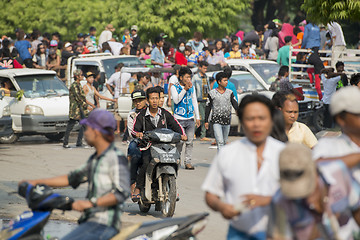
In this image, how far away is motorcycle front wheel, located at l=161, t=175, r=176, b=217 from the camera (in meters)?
9.70

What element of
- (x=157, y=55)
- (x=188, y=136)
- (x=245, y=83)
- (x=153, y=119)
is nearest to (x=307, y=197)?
(x=153, y=119)

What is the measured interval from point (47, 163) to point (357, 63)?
953cm

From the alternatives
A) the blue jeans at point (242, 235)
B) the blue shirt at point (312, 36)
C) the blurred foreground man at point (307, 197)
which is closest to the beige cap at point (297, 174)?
the blurred foreground man at point (307, 197)

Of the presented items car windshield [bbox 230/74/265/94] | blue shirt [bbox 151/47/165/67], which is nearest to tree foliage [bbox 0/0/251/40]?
blue shirt [bbox 151/47/165/67]

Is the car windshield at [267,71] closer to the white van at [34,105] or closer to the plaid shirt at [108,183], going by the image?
the white van at [34,105]

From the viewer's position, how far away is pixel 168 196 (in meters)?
9.87

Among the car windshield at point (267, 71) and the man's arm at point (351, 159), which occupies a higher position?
the man's arm at point (351, 159)

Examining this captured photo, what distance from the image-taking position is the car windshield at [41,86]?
19109 mm

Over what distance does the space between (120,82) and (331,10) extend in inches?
315

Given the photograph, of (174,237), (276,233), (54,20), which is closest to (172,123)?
(174,237)

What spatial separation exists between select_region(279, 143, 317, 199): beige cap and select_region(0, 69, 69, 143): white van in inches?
595

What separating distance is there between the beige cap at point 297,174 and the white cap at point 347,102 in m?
0.67

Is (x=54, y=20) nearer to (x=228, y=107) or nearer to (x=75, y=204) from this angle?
(x=228, y=107)

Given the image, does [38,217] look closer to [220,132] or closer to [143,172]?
[143,172]
